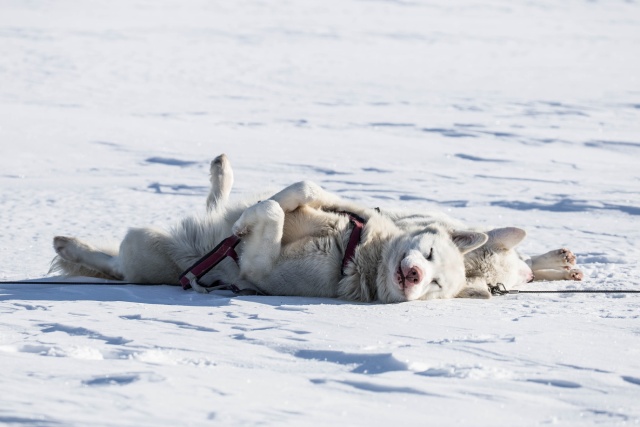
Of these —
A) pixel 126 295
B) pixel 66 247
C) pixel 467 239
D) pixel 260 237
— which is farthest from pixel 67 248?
pixel 467 239

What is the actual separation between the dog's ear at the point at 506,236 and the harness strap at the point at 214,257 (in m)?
1.30

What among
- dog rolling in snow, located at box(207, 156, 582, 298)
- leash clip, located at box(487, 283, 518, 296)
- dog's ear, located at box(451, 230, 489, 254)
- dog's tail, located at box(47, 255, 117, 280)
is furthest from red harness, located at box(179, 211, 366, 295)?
leash clip, located at box(487, 283, 518, 296)

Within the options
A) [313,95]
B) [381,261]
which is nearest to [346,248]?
[381,261]

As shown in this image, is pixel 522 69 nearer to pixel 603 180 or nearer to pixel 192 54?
pixel 192 54

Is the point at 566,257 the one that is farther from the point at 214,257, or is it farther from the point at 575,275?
the point at 214,257

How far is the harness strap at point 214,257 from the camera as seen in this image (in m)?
4.61

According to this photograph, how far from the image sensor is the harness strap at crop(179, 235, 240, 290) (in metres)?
4.61

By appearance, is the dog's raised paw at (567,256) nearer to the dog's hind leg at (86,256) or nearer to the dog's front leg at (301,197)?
the dog's front leg at (301,197)

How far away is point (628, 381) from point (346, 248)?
1.87 metres

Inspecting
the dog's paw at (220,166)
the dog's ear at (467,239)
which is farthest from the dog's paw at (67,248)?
the dog's ear at (467,239)

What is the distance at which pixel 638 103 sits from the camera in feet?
45.4

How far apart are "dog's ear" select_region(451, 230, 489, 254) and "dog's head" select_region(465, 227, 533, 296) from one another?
0.24 m

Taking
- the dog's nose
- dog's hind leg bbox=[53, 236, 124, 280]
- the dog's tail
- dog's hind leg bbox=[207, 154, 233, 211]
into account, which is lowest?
the dog's tail

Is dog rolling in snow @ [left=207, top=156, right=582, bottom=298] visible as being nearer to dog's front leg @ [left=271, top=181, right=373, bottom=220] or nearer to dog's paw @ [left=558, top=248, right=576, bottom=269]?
dog's paw @ [left=558, top=248, right=576, bottom=269]
